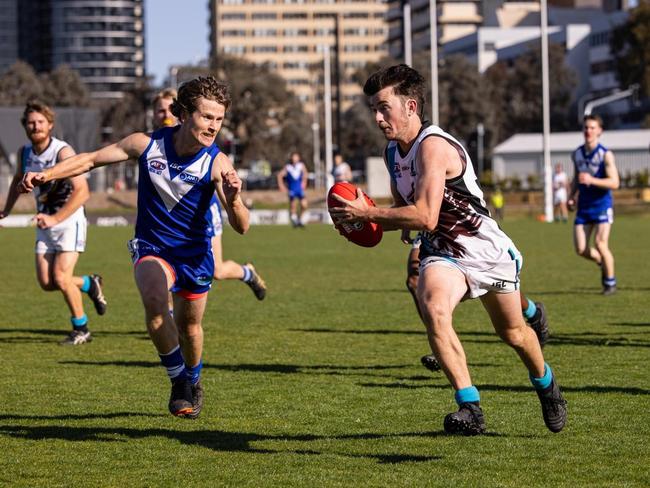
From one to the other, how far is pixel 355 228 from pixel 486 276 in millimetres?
746

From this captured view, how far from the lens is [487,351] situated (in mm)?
11539

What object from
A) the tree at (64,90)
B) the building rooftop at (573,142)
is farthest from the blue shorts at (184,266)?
the tree at (64,90)

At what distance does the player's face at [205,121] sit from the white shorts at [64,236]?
481 cm

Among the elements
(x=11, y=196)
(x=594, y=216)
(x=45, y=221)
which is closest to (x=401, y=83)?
(x=45, y=221)

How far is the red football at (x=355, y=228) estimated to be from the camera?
6.77 m

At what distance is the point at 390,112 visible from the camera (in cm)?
698

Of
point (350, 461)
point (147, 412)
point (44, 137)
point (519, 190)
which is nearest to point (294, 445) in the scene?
point (350, 461)

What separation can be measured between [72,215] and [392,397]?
4.28 meters

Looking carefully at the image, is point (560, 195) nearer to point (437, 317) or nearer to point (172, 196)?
point (172, 196)

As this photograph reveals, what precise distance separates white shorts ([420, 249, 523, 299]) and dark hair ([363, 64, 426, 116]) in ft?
2.69

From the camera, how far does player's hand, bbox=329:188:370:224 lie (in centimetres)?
662

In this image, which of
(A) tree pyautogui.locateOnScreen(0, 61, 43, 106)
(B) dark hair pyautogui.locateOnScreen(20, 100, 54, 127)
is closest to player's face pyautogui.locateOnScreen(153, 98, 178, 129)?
(B) dark hair pyautogui.locateOnScreen(20, 100, 54, 127)

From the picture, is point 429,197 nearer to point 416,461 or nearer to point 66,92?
point 416,461

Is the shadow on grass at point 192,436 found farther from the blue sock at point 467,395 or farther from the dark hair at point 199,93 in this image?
the dark hair at point 199,93
